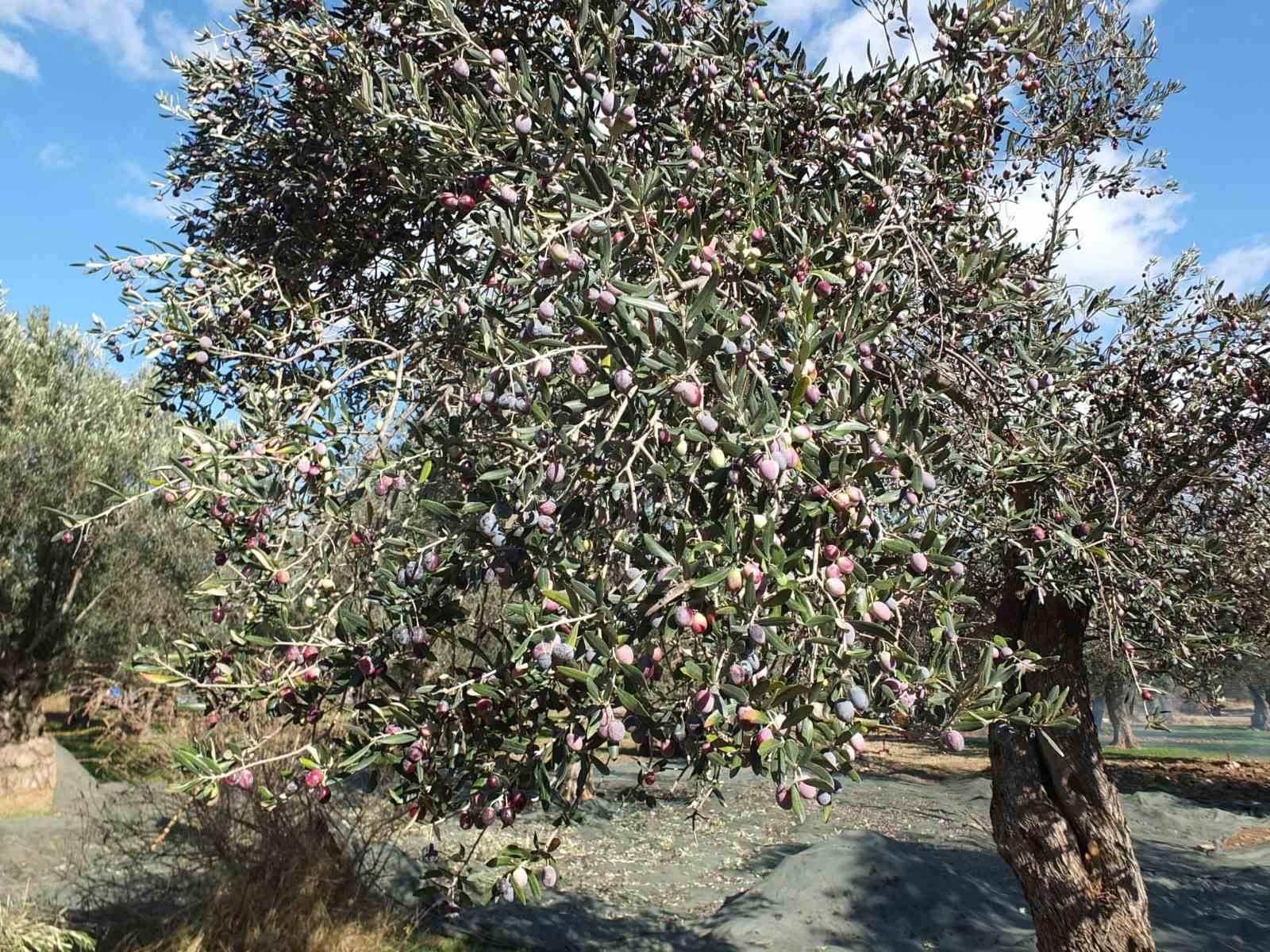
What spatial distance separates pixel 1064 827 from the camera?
668 cm

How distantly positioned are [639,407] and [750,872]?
15084 millimetres

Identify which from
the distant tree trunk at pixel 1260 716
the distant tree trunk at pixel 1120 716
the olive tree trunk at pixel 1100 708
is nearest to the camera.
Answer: the olive tree trunk at pixel 1100 708

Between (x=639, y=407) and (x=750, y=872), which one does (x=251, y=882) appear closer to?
(x=639, y=407)

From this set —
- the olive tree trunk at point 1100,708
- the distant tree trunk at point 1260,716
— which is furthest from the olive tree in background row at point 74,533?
the distant tree trunk at point 1260,716

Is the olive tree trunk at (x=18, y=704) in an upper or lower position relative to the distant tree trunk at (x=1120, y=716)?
upper

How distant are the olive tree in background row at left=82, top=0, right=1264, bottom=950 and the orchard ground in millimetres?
1709

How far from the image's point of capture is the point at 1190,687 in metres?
7.62

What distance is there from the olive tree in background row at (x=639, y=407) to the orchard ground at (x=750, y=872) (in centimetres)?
171

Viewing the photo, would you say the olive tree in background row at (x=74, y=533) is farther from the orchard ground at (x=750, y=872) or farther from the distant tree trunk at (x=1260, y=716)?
the distant tree trunk at (x=1260, y=716)

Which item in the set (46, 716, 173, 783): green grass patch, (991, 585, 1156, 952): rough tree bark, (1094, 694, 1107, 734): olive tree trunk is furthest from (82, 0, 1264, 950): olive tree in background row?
(46, 716, 173, 783): green grass patch

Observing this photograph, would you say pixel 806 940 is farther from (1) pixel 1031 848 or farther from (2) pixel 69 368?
(2) pixel 69 368

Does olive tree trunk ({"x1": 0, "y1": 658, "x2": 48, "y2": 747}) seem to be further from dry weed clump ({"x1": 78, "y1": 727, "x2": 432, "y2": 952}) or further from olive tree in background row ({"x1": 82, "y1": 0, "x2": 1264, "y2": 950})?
olive tree in background row ({"x1": 82, "y1": 0, "x2": 1264, "y2": 950})

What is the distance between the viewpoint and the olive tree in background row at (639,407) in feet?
9.07

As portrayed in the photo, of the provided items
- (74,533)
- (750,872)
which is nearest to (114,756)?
(74,533)
